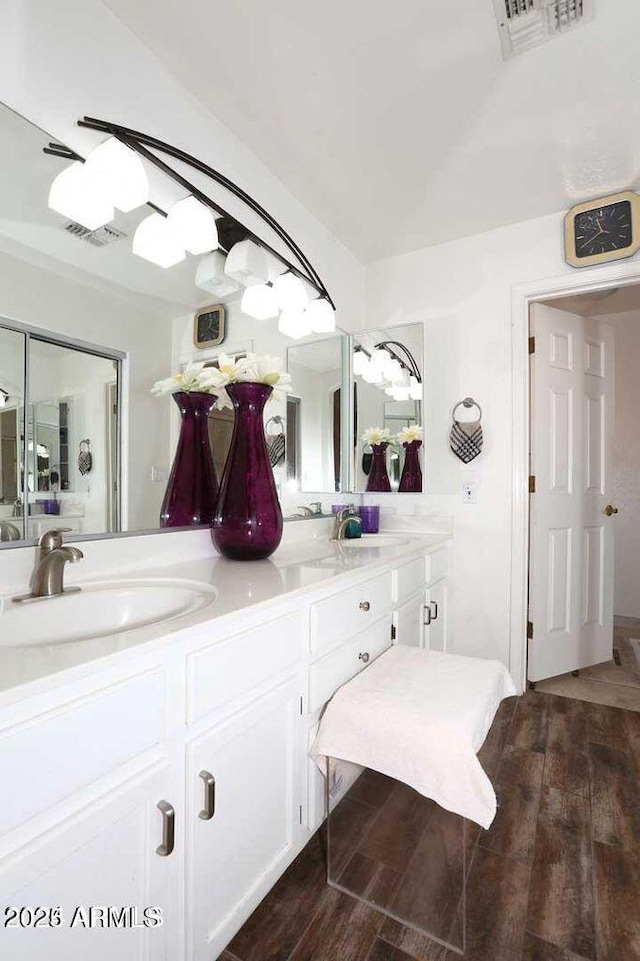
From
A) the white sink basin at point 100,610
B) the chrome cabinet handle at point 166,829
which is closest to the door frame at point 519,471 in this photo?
the white sink basin at point 100,610

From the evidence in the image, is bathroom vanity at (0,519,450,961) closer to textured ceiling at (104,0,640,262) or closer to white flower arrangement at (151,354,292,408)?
white flower arrangement at (151,354,292,408)

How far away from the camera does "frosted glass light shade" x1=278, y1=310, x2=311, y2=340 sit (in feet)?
6.56

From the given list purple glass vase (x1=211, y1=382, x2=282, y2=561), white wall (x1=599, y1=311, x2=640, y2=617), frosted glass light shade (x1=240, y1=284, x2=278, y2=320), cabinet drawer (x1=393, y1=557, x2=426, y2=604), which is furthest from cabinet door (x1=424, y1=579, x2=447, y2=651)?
white wall (x1=599, y1=311, x2=640, y2=617)

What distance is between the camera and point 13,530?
1042 millimetres

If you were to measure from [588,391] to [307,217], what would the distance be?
1.85 m

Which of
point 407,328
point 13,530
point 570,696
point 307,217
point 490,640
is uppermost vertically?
point 307,217

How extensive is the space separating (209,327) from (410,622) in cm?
135

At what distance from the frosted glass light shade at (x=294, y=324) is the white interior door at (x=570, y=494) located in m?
1.24

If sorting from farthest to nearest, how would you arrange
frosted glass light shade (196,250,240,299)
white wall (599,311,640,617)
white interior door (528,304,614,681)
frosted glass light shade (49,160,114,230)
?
white wall (599,311,640,617)
white interior door (528,304,614,681)
frosted glass light shade (196,250,240,299)
frosted glass light shade (49,160,114,230)

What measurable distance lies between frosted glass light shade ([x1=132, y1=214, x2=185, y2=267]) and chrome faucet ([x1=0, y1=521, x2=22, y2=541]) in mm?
831

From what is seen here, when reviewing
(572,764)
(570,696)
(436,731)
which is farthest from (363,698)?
(570,696)

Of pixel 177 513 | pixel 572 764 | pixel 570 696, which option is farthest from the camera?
pixel 570 696

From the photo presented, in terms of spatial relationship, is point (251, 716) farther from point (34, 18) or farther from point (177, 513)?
point (34, 18)

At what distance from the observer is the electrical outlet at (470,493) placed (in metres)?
2.41
